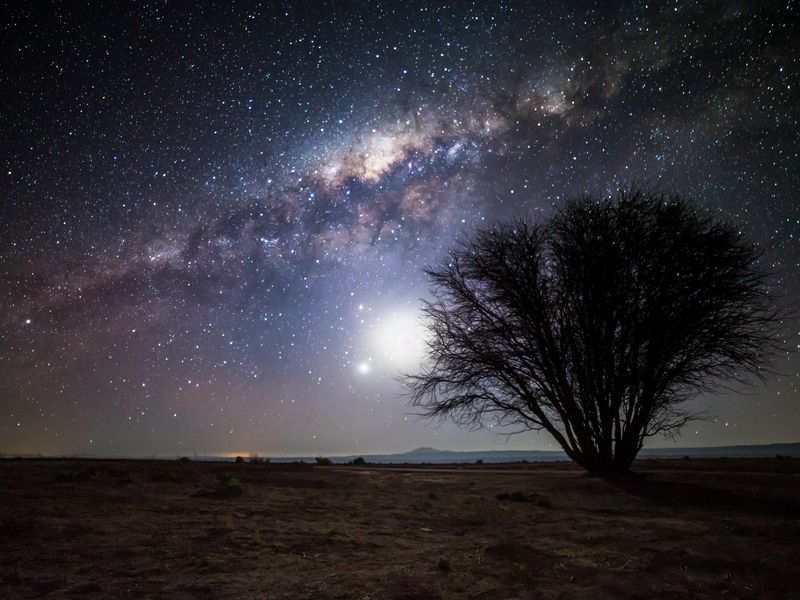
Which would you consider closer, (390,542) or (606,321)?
(390,542)

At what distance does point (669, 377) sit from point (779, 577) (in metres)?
7.85

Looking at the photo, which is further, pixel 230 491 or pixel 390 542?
pixel 230 491

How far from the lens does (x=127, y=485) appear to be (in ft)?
26.3

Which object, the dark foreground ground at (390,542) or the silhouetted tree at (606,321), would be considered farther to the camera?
the silhouetted tree at (606,321)

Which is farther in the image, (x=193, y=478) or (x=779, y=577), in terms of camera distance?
(x=193, y=478)

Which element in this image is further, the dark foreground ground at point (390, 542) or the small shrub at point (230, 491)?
the small shrub at point (230, 491)

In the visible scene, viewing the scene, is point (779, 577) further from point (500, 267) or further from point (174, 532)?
point (500, 267)

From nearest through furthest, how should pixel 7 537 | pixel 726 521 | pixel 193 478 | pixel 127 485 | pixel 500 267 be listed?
pixel 7 537 < pixel 726 521 < pixel 127 485 < pixel 193 478 < pixel 500 267

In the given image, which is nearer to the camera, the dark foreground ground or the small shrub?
the dark foreground ground

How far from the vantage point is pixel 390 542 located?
5059mm

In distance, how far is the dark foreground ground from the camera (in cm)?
354

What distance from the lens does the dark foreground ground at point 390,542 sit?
11.6 feet

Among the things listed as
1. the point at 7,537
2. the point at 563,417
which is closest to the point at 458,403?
the point at 563,417

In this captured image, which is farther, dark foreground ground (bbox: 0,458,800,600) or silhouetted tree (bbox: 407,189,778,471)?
silhouetted tree (bbox: 407,189,778,471)
